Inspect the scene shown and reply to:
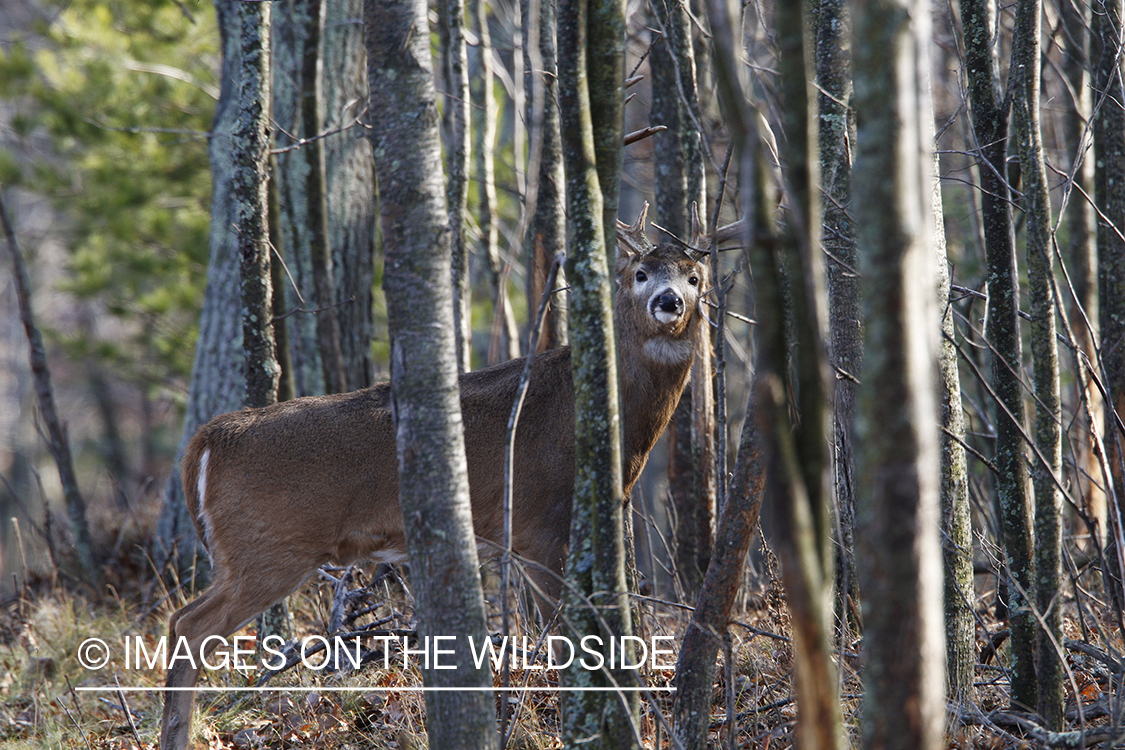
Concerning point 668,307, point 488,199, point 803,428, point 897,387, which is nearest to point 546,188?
point 488,199

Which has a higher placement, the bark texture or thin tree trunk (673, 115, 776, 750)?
the bark texture

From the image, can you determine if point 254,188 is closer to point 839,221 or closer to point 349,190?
point 839,221

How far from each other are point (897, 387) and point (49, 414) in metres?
6.81

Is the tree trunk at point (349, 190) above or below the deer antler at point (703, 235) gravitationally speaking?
above

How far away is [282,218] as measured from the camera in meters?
7.70

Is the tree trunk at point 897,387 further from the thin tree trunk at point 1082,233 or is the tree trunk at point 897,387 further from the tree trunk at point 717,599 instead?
the thin tree trunk at point 1082,233

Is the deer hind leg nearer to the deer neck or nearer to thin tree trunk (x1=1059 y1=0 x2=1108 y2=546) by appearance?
the deer neck

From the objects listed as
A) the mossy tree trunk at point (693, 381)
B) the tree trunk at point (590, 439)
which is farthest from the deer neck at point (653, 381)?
the tree trunk at point (590, 439)

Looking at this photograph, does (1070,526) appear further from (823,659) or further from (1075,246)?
(823,659)

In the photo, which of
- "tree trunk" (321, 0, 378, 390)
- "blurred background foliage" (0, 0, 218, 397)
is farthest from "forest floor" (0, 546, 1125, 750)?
"blurred background foliage" (0, 0, 218, 397)

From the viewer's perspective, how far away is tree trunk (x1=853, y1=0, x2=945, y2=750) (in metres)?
1.96

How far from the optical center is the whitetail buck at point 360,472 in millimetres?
4711

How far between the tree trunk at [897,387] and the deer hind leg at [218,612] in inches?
135

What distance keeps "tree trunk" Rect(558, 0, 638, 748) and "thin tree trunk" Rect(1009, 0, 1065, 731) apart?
146 cm
